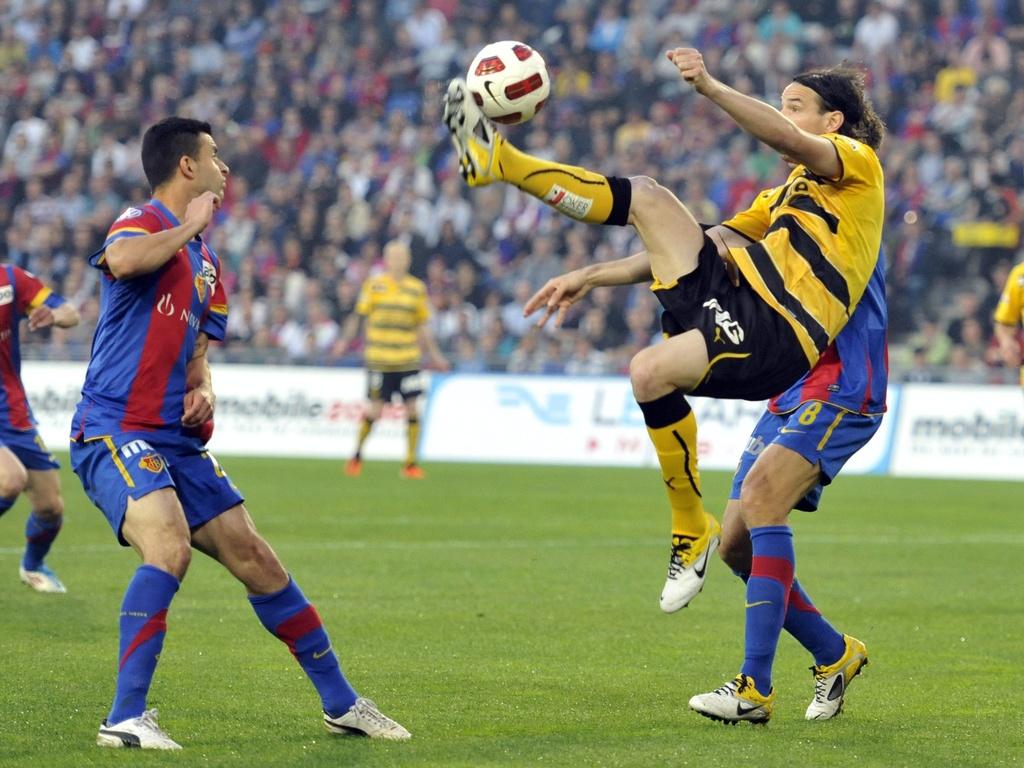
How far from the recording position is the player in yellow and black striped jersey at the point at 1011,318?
12.4 metres

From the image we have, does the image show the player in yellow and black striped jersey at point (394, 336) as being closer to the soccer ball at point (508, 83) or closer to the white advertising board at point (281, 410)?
the white advertising board at point (281, 410)

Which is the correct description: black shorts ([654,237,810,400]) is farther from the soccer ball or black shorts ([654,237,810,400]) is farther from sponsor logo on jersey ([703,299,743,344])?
the soccer ball

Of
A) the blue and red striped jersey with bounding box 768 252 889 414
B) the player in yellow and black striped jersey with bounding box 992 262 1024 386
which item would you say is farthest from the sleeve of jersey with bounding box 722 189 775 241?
the player in yellow and black striped jersey with bounding box 992 262 1024 386

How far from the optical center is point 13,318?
9.84 m

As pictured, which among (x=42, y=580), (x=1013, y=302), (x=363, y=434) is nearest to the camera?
(x=42, y=580)

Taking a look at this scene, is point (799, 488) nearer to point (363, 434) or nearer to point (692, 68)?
point (692, 68)

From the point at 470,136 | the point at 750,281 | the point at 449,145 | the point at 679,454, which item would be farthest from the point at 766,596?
the point at 449,145

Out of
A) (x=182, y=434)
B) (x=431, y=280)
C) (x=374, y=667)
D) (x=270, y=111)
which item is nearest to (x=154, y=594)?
(x=182, y=434)

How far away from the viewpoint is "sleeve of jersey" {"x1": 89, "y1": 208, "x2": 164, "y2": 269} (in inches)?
223

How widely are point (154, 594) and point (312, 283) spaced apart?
18.7 meters

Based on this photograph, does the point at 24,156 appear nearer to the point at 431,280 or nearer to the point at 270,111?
the point at 270,111

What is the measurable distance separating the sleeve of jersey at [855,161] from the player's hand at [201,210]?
223 cm

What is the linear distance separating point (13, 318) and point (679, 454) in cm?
508

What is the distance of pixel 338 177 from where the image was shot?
26.2m
